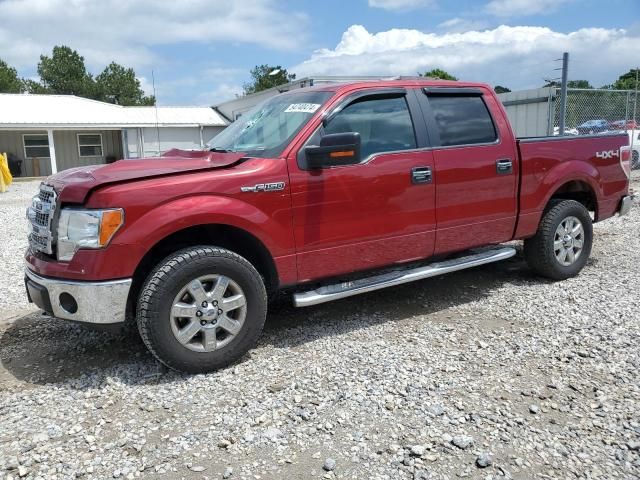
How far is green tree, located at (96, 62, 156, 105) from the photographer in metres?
61.5

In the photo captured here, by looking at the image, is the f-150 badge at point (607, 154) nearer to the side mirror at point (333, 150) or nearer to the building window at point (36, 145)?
the side mirror at point (333, 150)

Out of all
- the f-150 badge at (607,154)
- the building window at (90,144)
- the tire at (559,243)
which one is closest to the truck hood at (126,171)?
the tire at (559,243)

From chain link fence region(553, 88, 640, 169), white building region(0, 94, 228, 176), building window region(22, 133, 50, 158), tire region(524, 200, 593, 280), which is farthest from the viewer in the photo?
building window region(22, 133, 50, 158)

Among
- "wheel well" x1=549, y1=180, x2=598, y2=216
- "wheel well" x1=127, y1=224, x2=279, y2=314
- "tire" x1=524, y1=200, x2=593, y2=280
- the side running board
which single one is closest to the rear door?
the side running board

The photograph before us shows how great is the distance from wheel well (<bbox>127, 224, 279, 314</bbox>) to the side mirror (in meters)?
0.73

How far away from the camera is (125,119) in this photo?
28.6 meters

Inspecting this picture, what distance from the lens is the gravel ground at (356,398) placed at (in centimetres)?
279

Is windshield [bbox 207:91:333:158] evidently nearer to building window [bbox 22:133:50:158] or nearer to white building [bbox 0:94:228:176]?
white building [bbox 0:94:228:176]

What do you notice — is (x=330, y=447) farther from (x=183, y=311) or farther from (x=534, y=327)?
(x=534, y=327)

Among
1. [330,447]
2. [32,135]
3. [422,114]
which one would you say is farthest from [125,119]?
[330,447]

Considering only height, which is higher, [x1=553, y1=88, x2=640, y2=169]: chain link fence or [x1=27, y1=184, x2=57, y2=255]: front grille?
[x1=553, y1=88, x2=640, y2=169]: chain link fence

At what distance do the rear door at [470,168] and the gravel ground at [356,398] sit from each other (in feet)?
2.41

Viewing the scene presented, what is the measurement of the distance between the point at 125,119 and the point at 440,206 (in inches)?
1065

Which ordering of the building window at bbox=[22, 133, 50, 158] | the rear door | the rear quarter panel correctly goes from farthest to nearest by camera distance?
the building window at bbox=[22, 133, 50, 158], the rear quarter panel, the rear door
